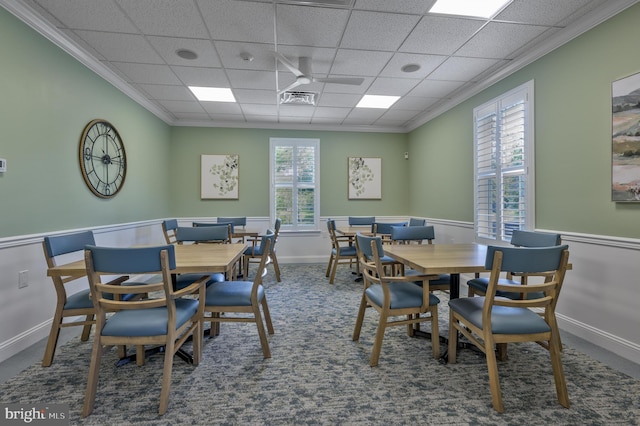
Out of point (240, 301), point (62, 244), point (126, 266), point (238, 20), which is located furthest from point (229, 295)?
point (238, 20)

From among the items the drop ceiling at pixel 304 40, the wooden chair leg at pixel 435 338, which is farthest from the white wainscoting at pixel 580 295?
the drop ceiling at pixel 304 40

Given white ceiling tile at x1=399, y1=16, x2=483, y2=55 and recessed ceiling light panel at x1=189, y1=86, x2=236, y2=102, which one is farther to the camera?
recessed ceiling light panel at x1=189, y1=86, x2=236, y2=102

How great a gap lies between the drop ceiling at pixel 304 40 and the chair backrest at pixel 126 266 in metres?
2.02

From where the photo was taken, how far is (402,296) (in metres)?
2.12

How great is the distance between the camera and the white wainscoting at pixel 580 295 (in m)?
2.19

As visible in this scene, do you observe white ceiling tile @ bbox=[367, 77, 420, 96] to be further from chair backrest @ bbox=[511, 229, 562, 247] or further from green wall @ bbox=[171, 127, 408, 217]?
chair backrest @ bbox=[511, 229, 562, 247]

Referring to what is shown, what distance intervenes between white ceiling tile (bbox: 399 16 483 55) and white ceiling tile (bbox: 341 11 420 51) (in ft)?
0.31

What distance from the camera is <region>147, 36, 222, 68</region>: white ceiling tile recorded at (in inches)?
112

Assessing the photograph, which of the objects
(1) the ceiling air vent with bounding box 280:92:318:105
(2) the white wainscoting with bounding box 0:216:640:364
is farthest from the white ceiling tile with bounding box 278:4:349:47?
(2) the white wainscoting with bounding box 0:216:640:364

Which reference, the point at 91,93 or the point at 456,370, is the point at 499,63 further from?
the point at 91,93

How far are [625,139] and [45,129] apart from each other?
4.79 m

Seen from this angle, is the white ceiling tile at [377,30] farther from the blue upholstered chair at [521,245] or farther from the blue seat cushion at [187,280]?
the blue seat cushion at [187,280]

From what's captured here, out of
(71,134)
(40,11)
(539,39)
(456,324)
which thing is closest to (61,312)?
(71,134)

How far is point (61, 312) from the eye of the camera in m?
2.05
